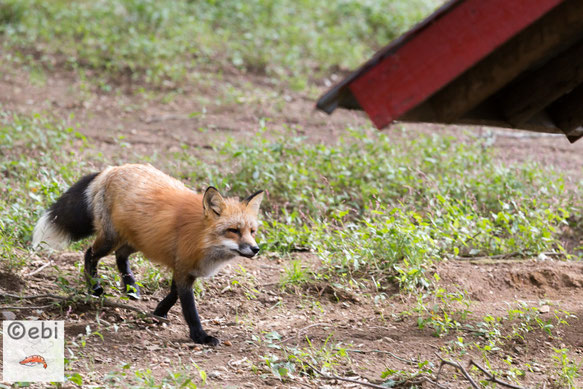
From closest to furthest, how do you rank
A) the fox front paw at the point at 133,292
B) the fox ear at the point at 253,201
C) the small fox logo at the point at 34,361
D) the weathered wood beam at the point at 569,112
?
the small fox logo at the point at 34,361
the weathered wood beam at the point at 569,112
the fox ear at the point at 253,201
the fox front paw at the point at 133,292

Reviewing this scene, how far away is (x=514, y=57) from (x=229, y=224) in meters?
2.40

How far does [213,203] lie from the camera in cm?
476

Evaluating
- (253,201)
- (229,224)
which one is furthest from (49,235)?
(253,201)

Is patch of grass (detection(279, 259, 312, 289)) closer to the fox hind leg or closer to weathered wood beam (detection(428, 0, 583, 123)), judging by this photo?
the fox hind leg

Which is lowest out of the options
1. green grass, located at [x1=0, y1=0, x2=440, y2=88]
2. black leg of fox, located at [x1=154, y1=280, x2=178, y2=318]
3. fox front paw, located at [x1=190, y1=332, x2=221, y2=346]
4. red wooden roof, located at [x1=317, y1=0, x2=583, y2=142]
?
fox front paw, located at [x1=190, y1=332, x2=221, y2=346]

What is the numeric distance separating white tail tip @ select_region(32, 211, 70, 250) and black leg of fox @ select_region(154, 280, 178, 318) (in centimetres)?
98

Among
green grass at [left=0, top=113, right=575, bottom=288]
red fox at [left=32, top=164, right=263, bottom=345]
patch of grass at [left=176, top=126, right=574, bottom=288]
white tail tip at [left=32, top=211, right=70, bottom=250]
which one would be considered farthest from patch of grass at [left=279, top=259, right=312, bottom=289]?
white tail tip at [left=32, top=211, right=70, bottom=250]

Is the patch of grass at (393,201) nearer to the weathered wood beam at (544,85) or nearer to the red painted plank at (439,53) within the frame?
the weathered wood beam at (544,85)

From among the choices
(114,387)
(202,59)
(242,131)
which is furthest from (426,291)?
(202,59)

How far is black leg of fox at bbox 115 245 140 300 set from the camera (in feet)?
17.3

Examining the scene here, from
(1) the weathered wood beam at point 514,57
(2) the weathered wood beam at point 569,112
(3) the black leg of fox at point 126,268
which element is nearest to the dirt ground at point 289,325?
(3) the black leg of fox at point 126,268

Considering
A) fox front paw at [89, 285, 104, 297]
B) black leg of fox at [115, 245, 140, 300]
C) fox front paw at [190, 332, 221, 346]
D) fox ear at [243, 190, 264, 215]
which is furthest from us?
black leg of fox at [115, 245, 140, 300]

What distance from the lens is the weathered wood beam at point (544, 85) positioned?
12.5ft

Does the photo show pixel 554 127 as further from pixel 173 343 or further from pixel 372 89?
pixel 173 343
